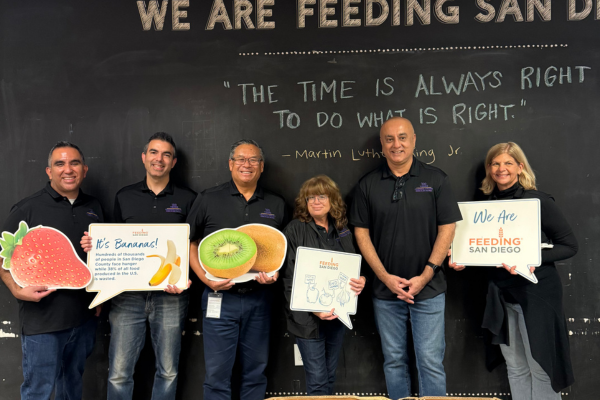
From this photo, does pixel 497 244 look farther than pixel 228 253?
Yes

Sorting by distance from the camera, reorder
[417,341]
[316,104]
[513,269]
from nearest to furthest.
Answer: [513,269], [417,341], [316,104]

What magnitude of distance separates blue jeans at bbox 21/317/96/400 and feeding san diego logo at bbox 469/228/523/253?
2456mm

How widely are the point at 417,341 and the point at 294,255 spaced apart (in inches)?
37.5

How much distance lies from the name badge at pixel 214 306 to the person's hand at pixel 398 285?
1027 mm

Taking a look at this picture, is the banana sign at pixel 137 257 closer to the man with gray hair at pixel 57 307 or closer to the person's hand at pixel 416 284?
the man with gray hair at pixel 57 307

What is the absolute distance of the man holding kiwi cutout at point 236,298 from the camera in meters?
2.38

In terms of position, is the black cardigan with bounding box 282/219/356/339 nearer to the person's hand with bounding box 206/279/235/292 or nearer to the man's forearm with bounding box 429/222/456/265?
the person's hand with bounding box 206/279/235/292

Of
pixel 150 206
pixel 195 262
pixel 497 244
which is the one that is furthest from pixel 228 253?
pixel 497 244

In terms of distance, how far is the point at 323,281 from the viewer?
2219 mm

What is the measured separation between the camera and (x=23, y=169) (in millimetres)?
2834

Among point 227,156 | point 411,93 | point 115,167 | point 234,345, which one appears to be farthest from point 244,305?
point 411,93

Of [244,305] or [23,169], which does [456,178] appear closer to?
[244,305]

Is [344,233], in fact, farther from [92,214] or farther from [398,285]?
[92,214]

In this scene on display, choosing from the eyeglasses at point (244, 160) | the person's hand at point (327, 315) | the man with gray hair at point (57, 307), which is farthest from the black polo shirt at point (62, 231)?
the person's hand at point (327, 315)
